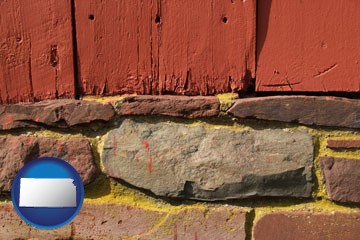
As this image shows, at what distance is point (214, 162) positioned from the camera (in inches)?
54.9

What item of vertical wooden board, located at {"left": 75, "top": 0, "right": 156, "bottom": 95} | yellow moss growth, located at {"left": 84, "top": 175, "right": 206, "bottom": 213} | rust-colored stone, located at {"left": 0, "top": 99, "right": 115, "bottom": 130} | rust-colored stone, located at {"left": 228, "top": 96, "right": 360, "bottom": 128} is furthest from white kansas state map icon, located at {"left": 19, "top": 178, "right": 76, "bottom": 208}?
rust-colored stone, located at {"left": 228, "top": 96, "right": 360, "bottom": 128}

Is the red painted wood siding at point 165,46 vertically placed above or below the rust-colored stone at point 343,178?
above

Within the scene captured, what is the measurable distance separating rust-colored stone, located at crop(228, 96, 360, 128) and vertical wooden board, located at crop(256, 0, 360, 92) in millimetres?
45

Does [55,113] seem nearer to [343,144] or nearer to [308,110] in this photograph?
[308,110]

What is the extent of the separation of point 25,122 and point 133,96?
33 centimetres

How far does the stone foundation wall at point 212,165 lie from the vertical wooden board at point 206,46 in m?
0.06

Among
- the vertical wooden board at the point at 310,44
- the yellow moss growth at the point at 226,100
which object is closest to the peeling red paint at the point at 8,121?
the yellow moss growth at the point at 226,100

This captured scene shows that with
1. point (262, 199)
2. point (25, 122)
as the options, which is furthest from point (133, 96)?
point (262, 199)

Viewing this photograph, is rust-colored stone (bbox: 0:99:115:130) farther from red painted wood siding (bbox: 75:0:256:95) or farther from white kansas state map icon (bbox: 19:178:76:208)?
white kansas state map icon (bbox: 19:178:76:208)

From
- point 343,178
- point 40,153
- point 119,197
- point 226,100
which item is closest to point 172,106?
point 226,100

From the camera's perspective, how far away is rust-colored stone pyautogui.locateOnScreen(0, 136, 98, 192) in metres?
1.42

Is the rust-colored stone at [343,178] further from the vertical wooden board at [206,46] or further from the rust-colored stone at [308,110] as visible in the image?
the vertical wooden board at [206,46]

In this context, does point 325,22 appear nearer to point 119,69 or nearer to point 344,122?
point 344,122

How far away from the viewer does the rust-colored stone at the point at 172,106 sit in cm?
141
